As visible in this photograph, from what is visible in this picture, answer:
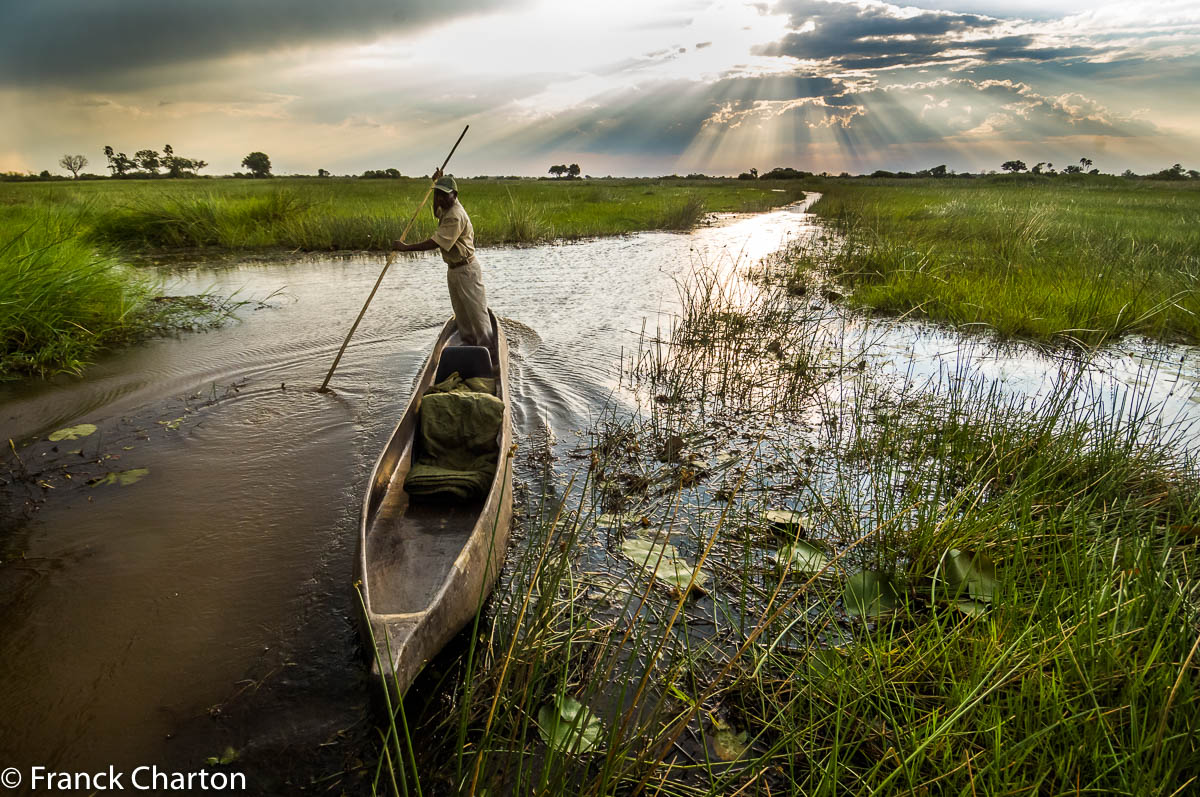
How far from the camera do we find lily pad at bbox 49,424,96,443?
5.43 meters

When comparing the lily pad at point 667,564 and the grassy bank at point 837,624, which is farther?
the lily pad at point 667,564

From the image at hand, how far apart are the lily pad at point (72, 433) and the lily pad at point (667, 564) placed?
5465mm

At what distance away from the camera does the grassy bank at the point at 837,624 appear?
1.93 m

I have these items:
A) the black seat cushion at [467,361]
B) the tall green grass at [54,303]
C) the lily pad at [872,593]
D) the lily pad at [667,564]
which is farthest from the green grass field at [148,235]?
the lily pad at [872,593]

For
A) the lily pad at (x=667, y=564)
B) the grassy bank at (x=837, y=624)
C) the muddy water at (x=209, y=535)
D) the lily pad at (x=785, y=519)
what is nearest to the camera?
the grassy bank at (x=837, y=624)

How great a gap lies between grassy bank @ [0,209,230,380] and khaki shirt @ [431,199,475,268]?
453cm

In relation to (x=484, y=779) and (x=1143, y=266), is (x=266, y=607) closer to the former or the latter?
(x=484, y=779)

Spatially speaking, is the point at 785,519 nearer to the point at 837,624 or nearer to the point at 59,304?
the point at 837,624

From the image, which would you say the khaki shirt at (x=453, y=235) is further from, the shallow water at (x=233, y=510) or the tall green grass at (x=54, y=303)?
the tall green grass at (x=54, y=303)

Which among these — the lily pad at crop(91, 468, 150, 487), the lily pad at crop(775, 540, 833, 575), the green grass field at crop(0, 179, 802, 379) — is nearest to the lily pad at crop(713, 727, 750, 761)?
the lily pad at crop(775, 540, 833, 575)

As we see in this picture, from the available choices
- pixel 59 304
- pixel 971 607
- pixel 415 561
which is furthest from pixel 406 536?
pixel 59 304

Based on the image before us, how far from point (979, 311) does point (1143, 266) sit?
13.4 feet

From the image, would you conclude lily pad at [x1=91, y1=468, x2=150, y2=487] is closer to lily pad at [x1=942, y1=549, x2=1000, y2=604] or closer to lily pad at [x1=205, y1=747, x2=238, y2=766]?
lily pad at [x1=205, y1=747, x2=238, y2=766]

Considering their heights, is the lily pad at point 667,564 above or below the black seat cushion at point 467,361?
below
